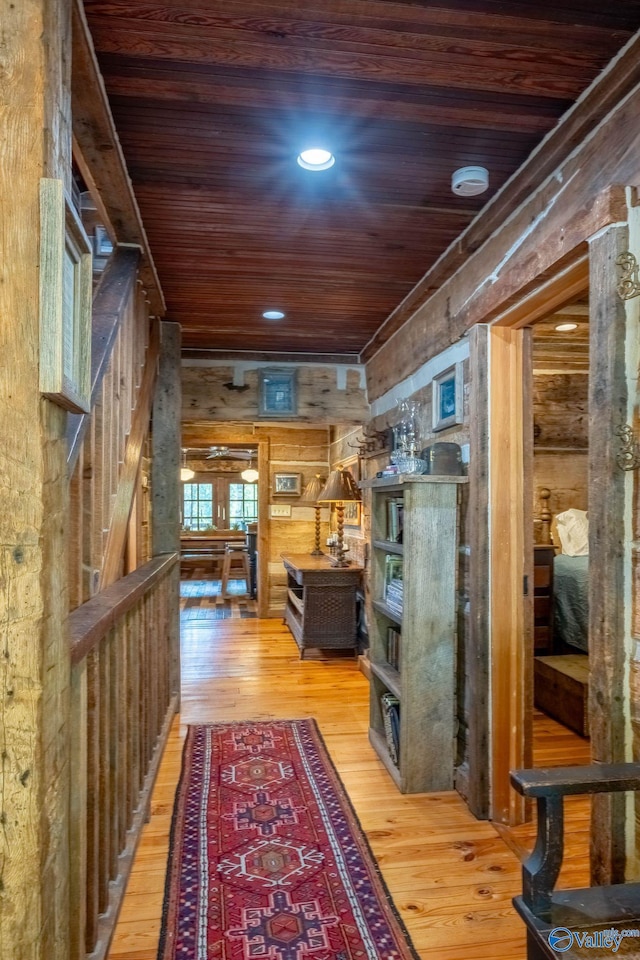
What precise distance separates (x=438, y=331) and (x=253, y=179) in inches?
52.5

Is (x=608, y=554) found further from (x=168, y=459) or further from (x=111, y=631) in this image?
A: (x=168, y=459)

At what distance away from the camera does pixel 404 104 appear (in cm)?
178

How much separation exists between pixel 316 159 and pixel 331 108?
10.7 inches

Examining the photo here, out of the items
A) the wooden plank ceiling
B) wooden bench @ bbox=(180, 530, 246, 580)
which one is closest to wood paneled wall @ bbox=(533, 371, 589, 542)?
the wooden plank ceiling

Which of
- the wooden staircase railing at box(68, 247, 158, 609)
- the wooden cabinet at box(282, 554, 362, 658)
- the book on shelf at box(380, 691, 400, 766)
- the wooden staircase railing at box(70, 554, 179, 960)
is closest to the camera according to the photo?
the wooden staircase railing at box(70, 554, 179, 960)

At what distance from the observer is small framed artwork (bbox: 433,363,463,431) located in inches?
113

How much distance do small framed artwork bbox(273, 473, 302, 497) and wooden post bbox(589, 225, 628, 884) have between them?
542cm

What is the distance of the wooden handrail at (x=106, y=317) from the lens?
5.36 ft

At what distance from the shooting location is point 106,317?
2.22m

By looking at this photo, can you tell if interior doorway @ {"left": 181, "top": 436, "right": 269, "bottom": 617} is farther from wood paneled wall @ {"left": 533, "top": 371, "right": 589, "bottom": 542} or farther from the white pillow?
the white pillow

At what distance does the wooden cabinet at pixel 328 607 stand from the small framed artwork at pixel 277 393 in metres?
1.35

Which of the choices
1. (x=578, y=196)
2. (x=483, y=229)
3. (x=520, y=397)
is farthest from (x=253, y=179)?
(x=520, y=397)

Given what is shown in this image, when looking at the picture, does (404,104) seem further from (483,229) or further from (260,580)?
(260,580)

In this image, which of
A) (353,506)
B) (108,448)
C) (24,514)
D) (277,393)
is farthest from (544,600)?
(24,514)
